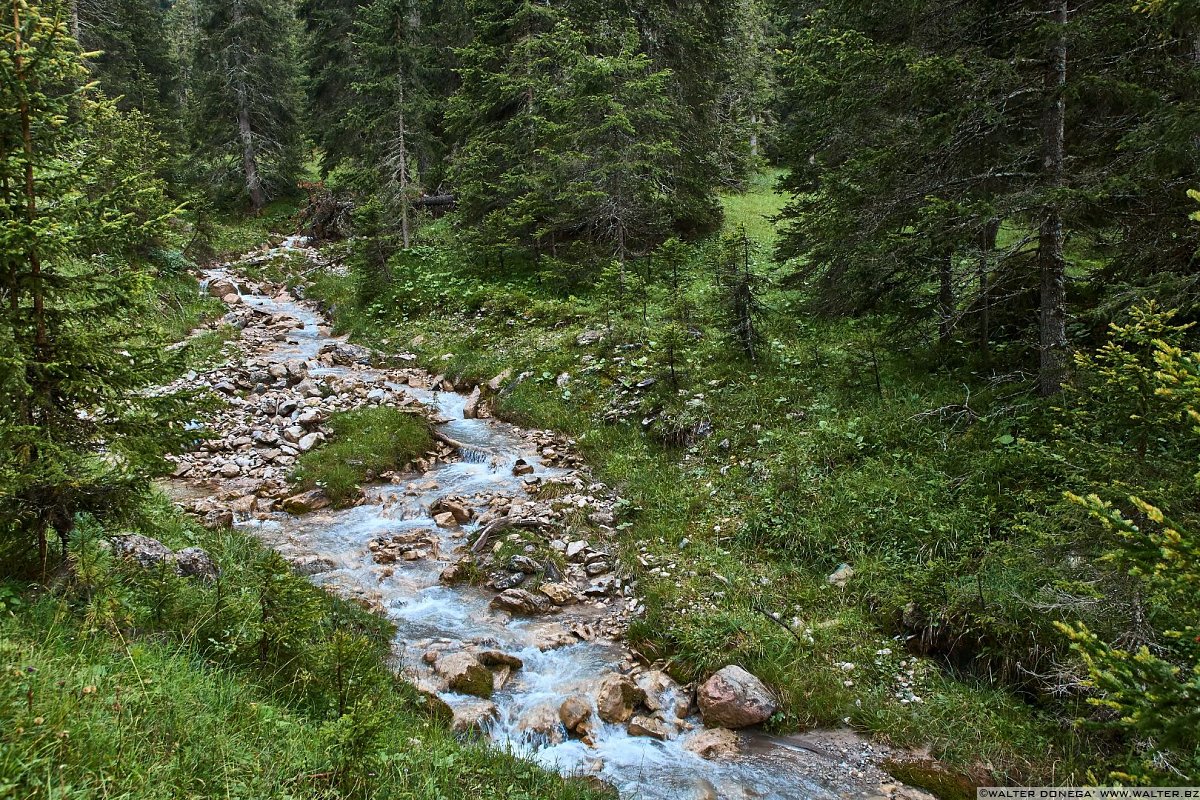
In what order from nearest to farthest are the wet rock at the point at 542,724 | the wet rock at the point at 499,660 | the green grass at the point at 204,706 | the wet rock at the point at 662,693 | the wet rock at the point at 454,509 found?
the green grass at the point at 204,706, the wet rock at the point at 542,724, the wet rock at the point at 662,693, the wet rock at the point at 499,660, the wet rock at the point at 454,509

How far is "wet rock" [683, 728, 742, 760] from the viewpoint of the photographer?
561 cm

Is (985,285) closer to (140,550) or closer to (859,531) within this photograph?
(859,531)

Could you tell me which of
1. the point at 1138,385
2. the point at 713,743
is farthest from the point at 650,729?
the point at 1138,385

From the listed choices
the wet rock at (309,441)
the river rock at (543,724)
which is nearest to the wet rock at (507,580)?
the river rock at (543,724)

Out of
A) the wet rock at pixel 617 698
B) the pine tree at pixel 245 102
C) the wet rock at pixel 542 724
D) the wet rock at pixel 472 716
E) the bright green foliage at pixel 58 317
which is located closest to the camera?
the bright green foliage at pixel 58 317

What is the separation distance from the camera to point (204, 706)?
3.77m

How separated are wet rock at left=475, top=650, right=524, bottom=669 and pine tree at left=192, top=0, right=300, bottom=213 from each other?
3366 cm

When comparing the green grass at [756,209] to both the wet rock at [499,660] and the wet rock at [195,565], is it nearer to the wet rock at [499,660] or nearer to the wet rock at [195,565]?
the wet rock at [499,660]

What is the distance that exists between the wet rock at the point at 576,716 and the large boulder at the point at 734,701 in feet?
3.65

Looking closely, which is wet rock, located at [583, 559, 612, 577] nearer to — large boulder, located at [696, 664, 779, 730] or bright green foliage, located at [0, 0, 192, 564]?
large boulder, located at [696, 664, 779, 730]

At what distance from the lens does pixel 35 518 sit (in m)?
4.64

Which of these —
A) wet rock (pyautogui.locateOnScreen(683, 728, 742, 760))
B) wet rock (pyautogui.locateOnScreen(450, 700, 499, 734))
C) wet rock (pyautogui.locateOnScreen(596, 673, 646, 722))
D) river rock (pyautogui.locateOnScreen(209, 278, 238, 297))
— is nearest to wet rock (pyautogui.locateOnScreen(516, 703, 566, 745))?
wet rock (pyautogui.locateOnScreen(450, 700, 499, 734))

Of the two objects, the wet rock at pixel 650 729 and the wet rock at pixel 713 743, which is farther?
the wet rock at pixel 650 729

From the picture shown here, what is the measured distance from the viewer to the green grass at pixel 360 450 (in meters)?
10.5
